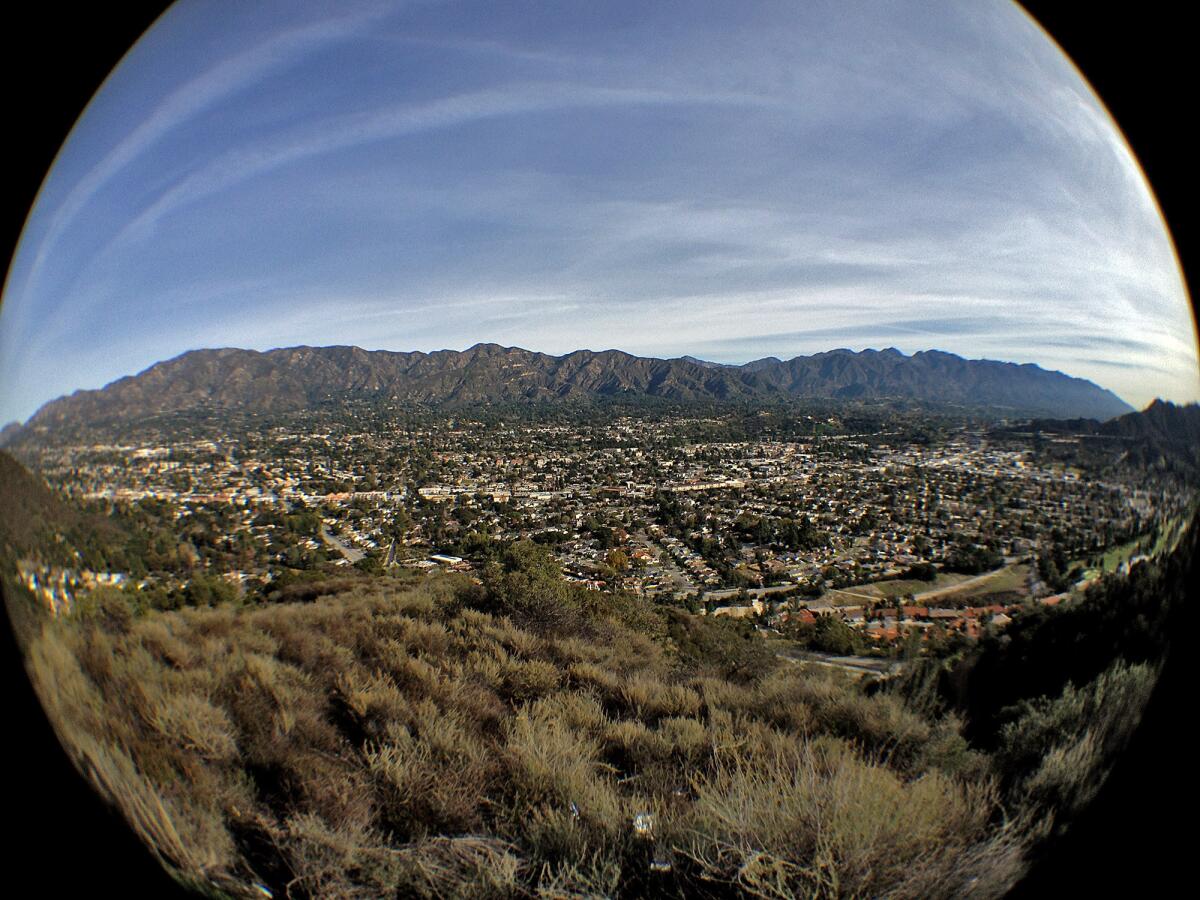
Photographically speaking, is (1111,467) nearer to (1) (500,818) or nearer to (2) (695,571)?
(2) (695,571)

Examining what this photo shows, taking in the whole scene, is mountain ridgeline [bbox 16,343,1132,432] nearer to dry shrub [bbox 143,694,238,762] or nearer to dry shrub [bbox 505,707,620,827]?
dry shrub [bbox 143,694,238,762]

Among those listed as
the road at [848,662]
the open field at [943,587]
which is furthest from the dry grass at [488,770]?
the open field at [943,587]

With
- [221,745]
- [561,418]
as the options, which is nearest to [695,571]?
[221,745]

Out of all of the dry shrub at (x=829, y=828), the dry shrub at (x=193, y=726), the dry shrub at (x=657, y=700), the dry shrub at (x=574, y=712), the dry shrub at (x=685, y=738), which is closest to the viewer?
the dry shrub at (x=829, y=828)

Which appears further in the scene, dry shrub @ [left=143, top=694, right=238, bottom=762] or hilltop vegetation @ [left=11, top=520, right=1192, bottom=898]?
dry shrub @ [left=143, top=694, right=238, bottom=762]

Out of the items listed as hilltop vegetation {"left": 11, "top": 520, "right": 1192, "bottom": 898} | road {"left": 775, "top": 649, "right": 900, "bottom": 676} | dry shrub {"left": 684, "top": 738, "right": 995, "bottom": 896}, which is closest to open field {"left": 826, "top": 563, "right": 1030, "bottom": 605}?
hilltop vegetation {"left": 11, "top": 520, "right": 1192, "bottom": 898}

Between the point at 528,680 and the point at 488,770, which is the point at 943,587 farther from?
the point at 488,770

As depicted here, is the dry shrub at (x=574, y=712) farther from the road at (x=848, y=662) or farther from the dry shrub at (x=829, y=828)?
the road at (x=848, y=662)
